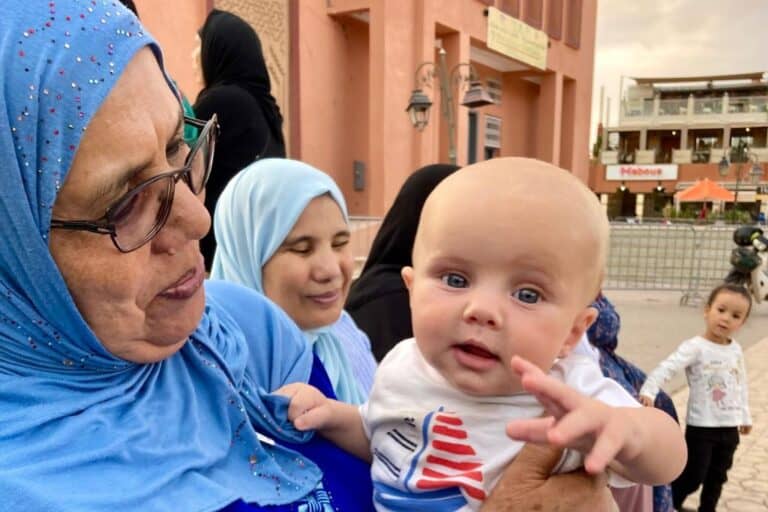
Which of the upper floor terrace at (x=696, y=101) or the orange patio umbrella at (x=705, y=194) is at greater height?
the upper floor terrace at (x=696, y=101)

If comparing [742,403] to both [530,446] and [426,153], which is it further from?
[426,153]

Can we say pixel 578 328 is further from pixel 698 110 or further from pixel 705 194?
pixel 698 110

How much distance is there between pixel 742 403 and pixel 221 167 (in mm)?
3471

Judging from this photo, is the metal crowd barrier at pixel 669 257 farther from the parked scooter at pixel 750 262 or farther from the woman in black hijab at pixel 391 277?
the woman in black hijab at pixel 391 277

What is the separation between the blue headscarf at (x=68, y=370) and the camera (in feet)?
2.79

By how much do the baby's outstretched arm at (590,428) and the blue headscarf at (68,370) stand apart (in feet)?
1.63

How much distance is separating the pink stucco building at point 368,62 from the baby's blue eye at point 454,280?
7.54 metres

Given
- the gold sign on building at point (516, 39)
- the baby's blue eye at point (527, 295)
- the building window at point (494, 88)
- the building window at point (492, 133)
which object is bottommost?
the baby's blue eye at point (527, 295)

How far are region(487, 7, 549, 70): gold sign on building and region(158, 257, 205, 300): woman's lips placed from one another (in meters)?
15.5

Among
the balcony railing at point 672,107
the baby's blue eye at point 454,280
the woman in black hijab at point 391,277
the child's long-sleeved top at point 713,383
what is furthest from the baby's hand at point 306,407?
the balcony railing at point 672,107

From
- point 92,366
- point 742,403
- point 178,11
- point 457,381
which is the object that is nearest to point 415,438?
point 457,381

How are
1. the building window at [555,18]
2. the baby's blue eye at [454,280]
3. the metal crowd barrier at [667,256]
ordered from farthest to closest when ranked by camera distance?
the building window at [555,18] → the metal crowd barrier at [667,256] → the baby's blue eye at [454,280]

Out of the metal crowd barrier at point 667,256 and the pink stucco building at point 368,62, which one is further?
the metal crowd barrier at point 667,256

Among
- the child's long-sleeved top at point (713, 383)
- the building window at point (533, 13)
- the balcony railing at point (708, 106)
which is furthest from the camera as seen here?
the balcony railing at point (708, 106)
